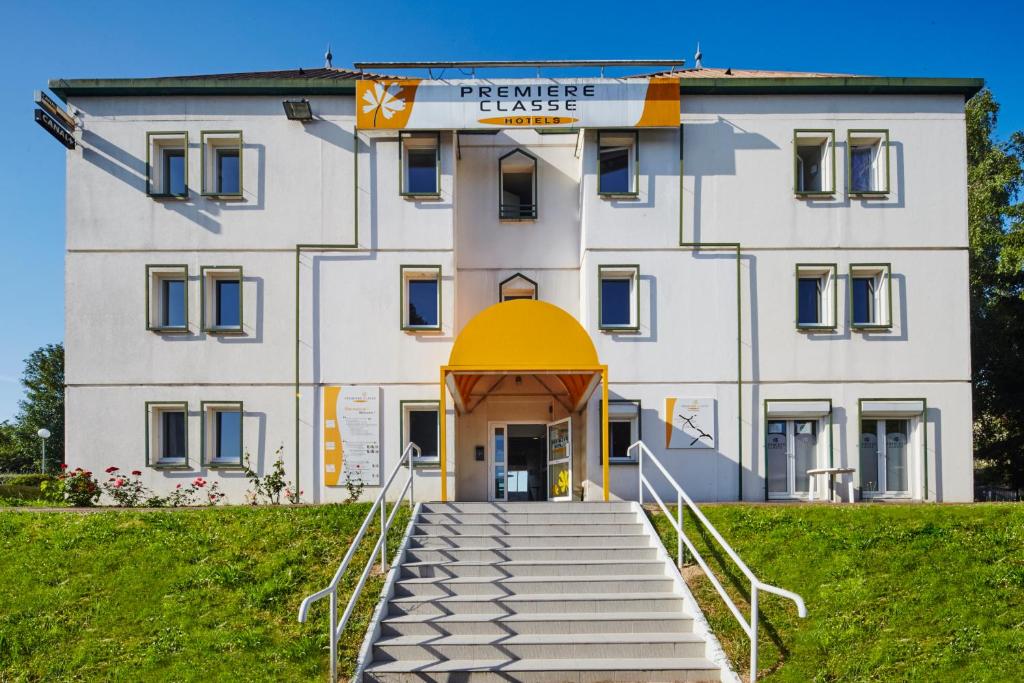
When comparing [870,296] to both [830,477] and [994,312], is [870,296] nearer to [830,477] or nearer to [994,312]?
[830,477]

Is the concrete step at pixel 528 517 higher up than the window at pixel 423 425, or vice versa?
the window at pixel 423 425

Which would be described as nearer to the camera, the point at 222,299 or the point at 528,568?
the point at 528,568

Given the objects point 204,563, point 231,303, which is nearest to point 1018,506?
point 204,563

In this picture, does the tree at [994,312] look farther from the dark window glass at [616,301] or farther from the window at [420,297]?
the window at [420,297]

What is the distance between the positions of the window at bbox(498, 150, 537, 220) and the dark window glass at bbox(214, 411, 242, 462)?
24.7 ft

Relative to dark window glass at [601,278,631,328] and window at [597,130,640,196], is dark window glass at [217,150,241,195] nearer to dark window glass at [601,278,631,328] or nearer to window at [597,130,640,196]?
window at [597,130,640,196]

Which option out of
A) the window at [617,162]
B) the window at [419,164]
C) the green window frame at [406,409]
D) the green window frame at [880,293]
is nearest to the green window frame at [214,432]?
the green window frame at [406,409]

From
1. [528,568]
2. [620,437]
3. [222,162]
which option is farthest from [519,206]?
[528,568]

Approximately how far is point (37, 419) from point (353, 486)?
5503 cm

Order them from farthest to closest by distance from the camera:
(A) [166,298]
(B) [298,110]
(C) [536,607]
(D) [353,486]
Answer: (A) [166,298], (B) [298,110], (D) [353,486], (C) [536,607]

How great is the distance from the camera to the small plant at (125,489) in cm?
1566

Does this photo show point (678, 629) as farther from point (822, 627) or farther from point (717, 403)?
point (717, 403)

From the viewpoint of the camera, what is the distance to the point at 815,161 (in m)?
17.6

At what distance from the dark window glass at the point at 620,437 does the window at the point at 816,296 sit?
4.36 m
